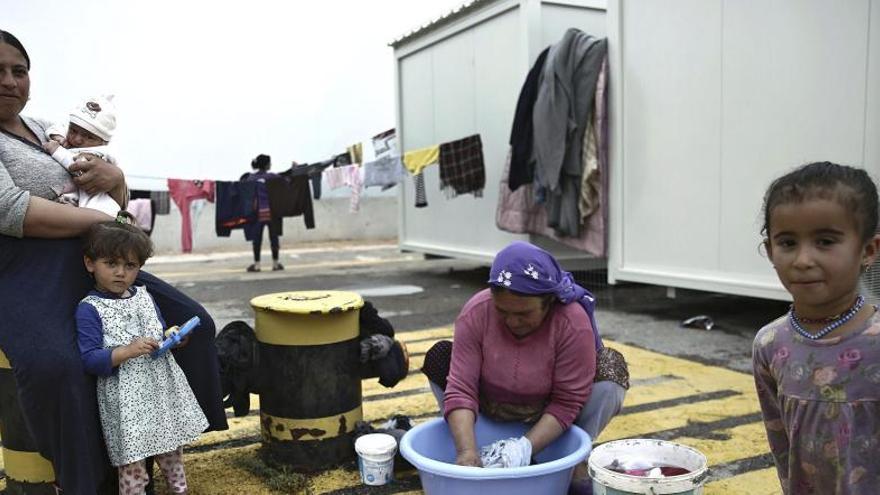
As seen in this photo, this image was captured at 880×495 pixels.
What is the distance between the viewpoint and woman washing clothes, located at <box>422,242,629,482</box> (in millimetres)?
2262

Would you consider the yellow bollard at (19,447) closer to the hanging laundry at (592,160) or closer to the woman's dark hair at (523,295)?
the woman's dark hair at (523,295)

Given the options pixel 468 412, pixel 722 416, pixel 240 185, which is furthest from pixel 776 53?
pixel 240 185

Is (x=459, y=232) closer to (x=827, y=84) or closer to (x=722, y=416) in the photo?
(x=827, y=84)

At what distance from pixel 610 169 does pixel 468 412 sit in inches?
163

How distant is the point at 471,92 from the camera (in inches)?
300

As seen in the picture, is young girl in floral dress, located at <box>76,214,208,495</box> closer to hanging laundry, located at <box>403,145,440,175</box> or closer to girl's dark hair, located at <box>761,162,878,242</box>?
girl's dark hair, located at <box>761,162,878,242</box>

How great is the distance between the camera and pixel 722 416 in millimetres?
3371

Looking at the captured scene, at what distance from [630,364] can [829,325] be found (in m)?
2.86

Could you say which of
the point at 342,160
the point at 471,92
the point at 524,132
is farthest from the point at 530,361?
the point at 342,160

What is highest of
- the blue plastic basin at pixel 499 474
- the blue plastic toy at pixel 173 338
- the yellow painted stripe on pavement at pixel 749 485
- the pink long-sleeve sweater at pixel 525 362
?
the blue plastic toy at pixel 173 338

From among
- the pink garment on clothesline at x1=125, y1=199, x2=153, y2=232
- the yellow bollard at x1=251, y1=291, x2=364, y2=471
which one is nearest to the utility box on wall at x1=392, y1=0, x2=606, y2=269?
the pink garment on clothesline at x1=125, y1=199, x2=153, y2=232

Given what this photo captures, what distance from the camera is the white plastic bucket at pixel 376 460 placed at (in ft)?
8.66

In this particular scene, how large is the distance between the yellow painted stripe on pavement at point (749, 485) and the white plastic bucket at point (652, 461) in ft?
1.71

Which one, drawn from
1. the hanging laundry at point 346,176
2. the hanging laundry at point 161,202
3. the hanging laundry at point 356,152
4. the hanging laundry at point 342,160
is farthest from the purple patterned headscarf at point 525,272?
the hanging laundry at point 356,152
